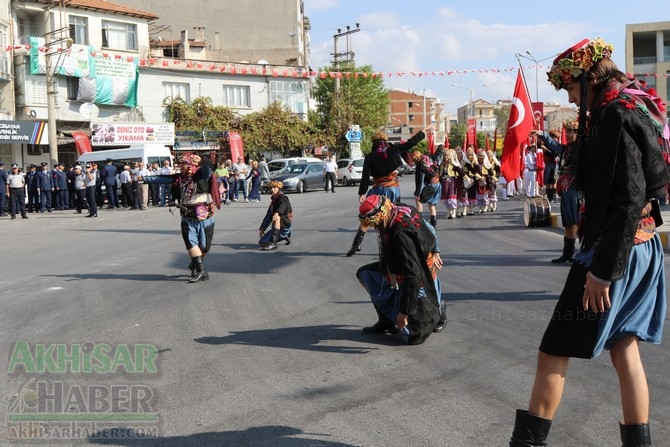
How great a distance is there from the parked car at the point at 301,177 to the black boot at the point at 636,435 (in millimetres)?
32764

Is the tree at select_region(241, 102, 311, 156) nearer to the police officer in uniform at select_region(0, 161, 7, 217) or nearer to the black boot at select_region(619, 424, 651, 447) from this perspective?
the police officer in uniform at select_region(0, 161, 7, 217)

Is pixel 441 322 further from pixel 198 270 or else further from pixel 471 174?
pixel 471 174

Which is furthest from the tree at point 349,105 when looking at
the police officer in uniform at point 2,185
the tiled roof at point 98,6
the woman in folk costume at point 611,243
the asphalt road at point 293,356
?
the woman in folk costume at point 611,243

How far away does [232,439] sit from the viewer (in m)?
4.21

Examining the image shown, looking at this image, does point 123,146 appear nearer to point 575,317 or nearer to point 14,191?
point 14,191

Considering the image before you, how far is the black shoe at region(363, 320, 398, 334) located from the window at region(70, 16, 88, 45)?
133 feet

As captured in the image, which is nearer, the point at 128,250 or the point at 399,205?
the point at 399,205

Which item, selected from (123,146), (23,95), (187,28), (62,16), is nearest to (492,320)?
(123,146)

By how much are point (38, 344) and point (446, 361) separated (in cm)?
370

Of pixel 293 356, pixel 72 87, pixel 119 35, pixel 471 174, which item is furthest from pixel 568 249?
pixel 119 35

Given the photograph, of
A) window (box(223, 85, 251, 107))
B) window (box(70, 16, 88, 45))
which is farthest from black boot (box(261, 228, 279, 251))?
window (box(223, 85, 251, 107))

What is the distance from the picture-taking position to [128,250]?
1440 centimetres

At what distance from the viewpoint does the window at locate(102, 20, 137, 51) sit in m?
44.2

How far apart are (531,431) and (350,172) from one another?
4059 centimetres
